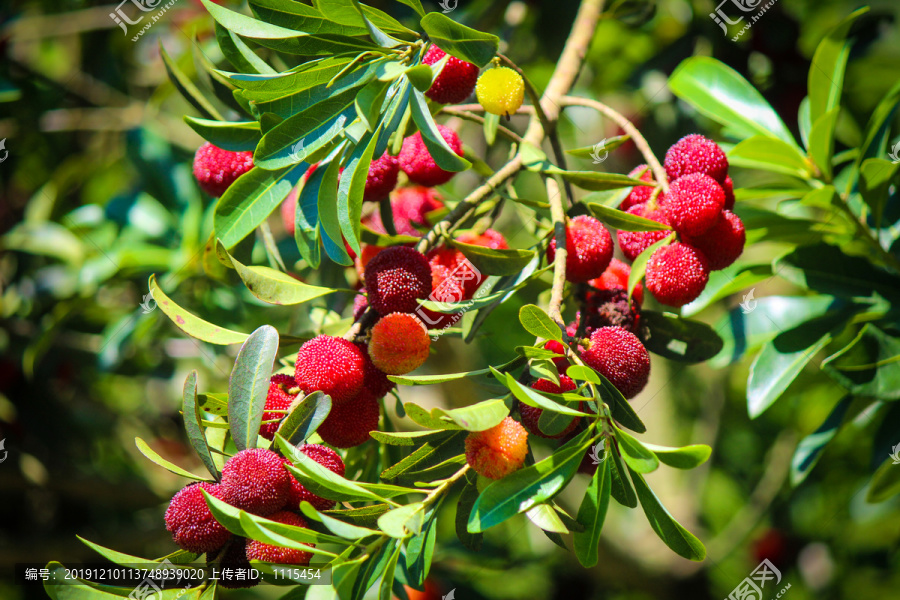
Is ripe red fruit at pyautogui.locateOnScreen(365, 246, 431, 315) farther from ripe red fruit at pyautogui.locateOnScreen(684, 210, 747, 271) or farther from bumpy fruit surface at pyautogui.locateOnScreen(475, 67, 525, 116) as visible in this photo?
ripe red fruit at pyautogui.locateOnScreen(684, 210, 747, 271)

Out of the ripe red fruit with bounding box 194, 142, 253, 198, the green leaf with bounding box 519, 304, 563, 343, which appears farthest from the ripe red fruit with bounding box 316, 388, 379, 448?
the ripe red fruit with bounding box 194, 142, 253, 198

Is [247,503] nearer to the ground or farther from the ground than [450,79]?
nearer to the ground

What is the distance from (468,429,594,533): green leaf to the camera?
744 millimetres

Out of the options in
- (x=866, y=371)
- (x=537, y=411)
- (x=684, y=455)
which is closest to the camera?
(x=684, y=455)

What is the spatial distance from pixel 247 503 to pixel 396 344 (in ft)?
0.84

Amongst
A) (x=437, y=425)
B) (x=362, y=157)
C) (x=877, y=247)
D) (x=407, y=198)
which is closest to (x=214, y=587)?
(x=437, y=425)

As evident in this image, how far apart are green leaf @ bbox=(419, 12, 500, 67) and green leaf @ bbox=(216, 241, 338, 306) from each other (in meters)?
0.37

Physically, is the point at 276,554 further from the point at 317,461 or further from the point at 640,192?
the point at 640,192

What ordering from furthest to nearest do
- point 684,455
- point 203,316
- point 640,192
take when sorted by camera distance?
1. point 203,316
2. point 640,192
3. point 684,455

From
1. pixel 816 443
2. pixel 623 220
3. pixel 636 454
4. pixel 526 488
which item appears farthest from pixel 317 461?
pixel 816 443

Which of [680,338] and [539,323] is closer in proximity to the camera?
[539,323]

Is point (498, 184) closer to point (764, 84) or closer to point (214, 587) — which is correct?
point (214, 587)

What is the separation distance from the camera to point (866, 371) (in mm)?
1212

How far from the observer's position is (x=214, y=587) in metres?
0.83
